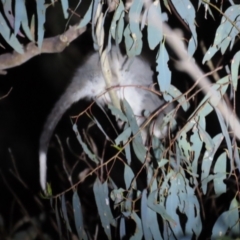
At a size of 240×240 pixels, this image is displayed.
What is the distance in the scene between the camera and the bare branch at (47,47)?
1.62 meters

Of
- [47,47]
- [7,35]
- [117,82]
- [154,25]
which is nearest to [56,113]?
[117,82]

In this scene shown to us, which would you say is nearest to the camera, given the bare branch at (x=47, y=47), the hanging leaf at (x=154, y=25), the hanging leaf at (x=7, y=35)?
the hanging leaf at (x=154, y=25)

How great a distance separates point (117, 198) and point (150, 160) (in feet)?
0.58

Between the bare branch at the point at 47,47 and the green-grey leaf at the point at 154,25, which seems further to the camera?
the bare branch at the point at 47,47

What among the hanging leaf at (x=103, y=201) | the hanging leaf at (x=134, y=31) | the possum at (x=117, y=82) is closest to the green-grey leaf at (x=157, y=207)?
the hanging leaf at (x=103, y=201)

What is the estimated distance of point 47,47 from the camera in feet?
5.43

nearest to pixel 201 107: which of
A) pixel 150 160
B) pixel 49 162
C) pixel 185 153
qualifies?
pixel 185 153

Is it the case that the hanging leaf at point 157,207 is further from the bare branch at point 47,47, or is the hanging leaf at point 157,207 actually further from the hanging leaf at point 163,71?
the bare branch at point 47,47

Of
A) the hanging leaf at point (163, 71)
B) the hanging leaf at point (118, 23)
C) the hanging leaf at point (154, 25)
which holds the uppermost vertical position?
the hanging leaf at point (118, 23)

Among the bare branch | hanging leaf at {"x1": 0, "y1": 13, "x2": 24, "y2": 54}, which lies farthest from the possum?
hanging leaf at {"x1": 0, "y1": 13, "x2": 24, "y2": 54}

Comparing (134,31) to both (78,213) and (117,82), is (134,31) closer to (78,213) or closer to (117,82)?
(78,213)

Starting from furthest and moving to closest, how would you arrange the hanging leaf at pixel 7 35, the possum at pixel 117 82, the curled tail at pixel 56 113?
the curled tail at pixel 56 113
the possum at pixel 117 82
the hanging leaf at pixel 7 35

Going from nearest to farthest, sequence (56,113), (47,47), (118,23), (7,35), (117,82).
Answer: (118,23) < (7,35) < (47,47) < (117,82) < (56,113)

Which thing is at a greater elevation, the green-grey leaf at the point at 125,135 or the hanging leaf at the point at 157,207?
the green-grey leaf at the point at 125,135
